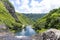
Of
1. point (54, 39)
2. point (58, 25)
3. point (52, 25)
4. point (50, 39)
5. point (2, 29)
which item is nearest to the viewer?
point (54, 39)

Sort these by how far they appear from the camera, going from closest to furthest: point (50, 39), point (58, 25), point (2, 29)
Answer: point (50, 39)
point (2, 29)
point (58, 25)

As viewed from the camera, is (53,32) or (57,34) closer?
(57,34)

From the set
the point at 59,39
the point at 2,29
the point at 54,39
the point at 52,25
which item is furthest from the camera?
the point at 52,25

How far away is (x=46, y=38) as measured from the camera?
74.3 meters

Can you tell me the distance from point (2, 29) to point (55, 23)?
49.5 meters

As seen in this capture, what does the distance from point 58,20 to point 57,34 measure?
12349 centimetres

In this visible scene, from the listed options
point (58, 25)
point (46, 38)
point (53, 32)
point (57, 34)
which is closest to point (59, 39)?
point (57, 34)

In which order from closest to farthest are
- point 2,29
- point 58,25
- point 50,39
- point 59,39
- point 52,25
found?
point 59,39
point 50,39
point 2,29
point 58,25
point 52,25

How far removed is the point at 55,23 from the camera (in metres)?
190

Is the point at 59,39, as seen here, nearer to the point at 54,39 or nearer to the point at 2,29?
the point at 54,39

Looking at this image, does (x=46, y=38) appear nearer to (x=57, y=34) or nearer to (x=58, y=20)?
(x=57, y=34)

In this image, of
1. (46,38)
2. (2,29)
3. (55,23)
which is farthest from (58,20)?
(46,38)

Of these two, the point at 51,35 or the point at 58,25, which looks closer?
the point at 51,35

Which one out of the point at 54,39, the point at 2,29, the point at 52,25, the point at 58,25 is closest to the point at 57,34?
the point at 54,39
